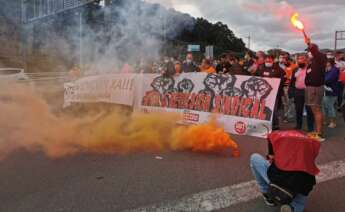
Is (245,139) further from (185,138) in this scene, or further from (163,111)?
(163,111)

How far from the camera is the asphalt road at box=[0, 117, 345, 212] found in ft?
12.6

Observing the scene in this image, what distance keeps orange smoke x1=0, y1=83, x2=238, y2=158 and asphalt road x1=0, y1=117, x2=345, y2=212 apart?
26 centimetres

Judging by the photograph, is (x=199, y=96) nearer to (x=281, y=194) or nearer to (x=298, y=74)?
(x=298, y=74)

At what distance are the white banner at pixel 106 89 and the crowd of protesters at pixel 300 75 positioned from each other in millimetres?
632

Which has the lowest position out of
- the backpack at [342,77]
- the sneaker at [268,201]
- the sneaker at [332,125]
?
the sneaker at [268,201]

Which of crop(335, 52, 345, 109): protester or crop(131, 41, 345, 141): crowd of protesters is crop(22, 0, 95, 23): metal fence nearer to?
crop(131, 41, 345, 141): crowd of protesters

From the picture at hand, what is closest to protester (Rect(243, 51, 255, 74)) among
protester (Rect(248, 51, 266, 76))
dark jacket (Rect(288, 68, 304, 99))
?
protester (Rect(248, 51, 266, 76))

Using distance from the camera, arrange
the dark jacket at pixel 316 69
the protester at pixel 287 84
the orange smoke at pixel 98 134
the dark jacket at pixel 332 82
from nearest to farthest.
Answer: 1. the orange smoke at pixel 98 134
2. the dark jacket at pixel 316 69
3. the dark jacket at pixel 332 82
4. the protester at pixel 287 84

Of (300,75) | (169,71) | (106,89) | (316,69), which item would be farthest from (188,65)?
(316,69)

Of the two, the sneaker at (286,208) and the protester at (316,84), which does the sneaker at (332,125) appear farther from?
the sneaker at (286,208)

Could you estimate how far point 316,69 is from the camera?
6973mm

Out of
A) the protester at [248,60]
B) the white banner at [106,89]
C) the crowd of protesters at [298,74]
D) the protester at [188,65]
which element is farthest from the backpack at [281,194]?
the white banner at [106,89]

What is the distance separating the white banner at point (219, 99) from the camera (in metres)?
7.39

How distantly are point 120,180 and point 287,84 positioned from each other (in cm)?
622
